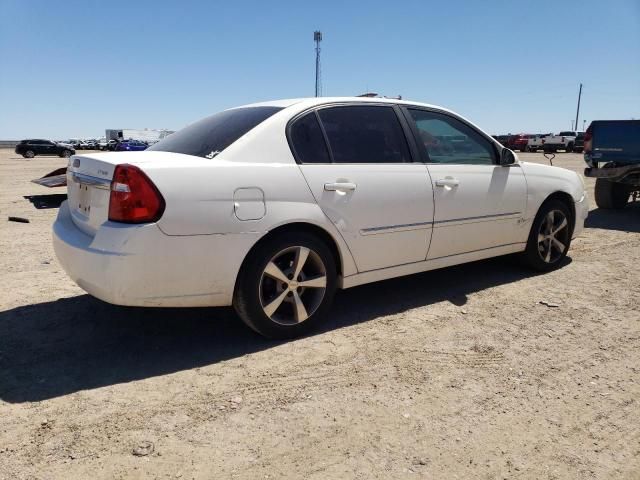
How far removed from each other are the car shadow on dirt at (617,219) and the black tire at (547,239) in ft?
9.55

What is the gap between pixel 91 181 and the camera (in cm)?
310

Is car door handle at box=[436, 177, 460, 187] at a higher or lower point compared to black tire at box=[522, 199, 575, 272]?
higher

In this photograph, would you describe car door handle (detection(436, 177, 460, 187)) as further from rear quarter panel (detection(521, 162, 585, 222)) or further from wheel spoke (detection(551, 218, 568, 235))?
wheel spoke (detection(551, 218, 568, 235))

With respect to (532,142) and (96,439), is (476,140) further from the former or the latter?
(532,142)

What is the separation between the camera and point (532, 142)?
140 feet

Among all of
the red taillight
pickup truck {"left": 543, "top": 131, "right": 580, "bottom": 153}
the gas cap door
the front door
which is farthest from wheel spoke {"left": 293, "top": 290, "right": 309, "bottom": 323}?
pickup truck {"left": 543, "top": 131, "right": 580, "bottom": 153}

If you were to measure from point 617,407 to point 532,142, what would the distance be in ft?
145

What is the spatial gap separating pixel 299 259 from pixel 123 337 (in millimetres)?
1330

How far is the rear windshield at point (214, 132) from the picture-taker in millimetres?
3277

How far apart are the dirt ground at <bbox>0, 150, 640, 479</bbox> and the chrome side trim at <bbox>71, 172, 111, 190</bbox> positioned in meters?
A: 0.66

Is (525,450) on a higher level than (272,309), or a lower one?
lower

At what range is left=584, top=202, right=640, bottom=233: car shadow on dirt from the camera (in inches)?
302

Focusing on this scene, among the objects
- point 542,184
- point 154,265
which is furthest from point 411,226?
point 154,265

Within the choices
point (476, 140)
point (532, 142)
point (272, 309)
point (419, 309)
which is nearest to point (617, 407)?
point (419, 309)
